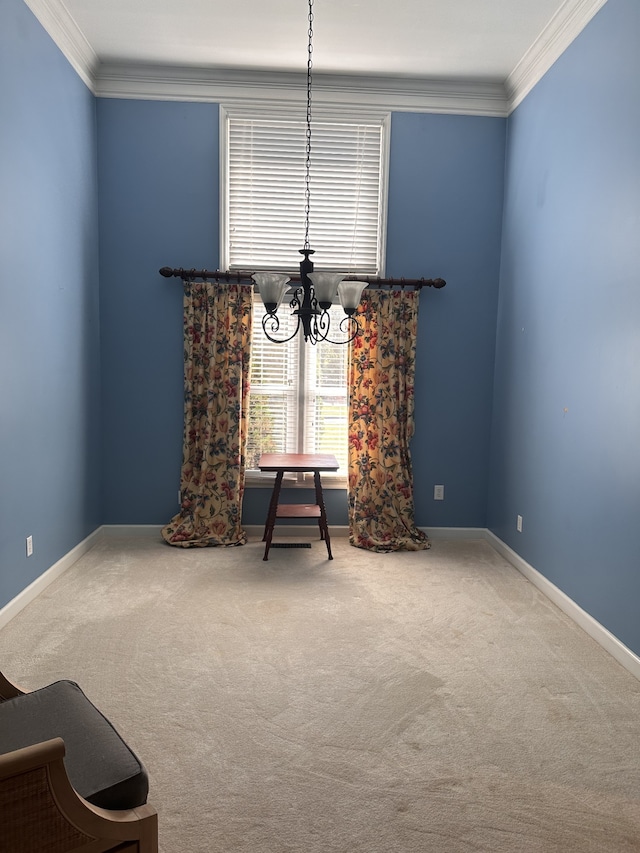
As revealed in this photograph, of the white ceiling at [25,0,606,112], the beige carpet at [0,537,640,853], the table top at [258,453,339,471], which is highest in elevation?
the white ceiling at [25,0,606,112]

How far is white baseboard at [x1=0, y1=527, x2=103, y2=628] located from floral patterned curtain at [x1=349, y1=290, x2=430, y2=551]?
180cm

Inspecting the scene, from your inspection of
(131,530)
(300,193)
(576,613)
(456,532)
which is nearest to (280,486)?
(131,530)

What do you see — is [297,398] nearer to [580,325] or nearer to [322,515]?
[322,515]

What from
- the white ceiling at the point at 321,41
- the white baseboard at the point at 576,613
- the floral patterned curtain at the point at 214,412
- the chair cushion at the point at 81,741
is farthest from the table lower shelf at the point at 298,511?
the white ceiling at the point at 321,41

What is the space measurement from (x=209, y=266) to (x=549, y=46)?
251cm

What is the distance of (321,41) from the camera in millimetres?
3875

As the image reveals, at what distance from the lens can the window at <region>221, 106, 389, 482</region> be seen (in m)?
4.52

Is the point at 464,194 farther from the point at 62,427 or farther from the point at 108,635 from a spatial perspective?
the point at 108,635

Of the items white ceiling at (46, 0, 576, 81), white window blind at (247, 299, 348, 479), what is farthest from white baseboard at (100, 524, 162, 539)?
white ceiling at (46, 0, 576, 81)

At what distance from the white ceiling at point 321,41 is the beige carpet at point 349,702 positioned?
3130mm

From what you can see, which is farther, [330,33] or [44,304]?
[330,33]

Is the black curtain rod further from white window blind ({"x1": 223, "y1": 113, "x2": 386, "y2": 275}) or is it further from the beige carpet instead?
the beige carpet

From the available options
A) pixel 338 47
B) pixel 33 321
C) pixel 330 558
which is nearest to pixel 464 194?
pixel 338 47

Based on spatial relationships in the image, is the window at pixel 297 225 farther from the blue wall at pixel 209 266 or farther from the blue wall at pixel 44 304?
the blue wall at pixel 44 304
